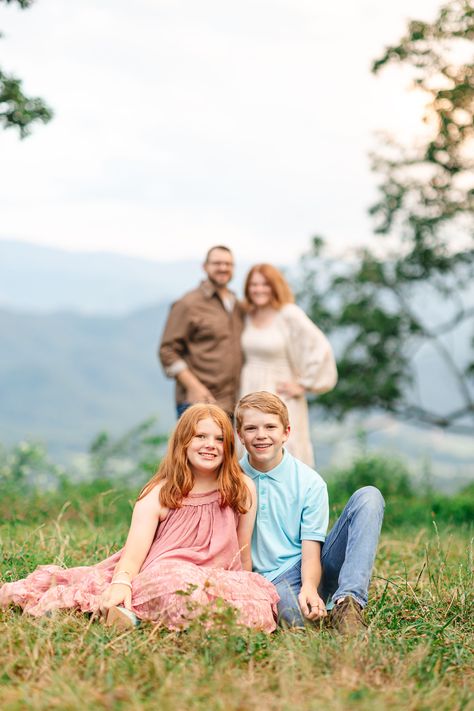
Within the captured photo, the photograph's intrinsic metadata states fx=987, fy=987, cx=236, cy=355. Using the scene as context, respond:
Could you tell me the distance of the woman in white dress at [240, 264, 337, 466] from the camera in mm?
6215

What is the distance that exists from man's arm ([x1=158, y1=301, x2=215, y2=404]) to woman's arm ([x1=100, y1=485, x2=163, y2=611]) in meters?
2.32

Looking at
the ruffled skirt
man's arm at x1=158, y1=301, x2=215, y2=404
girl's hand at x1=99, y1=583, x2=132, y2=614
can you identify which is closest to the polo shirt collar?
the ruffled skirt

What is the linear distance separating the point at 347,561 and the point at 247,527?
1.46 ft

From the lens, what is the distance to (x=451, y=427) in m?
13.0

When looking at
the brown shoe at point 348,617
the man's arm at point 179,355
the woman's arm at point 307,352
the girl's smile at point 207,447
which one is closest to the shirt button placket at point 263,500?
the girl's smile at point 207,447

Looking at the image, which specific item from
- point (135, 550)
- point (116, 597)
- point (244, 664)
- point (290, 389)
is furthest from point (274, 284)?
point (244, 664)

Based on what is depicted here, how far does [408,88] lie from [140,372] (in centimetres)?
9080

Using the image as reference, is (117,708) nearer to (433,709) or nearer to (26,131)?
(433,709)

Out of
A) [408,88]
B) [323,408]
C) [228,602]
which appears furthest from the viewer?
[323,408]

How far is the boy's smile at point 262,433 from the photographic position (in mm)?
3891

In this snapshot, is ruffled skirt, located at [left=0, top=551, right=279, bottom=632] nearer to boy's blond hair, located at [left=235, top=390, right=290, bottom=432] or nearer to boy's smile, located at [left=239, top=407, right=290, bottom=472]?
boy's smile, located at [left=239, top=407, right=290, bottom=472]

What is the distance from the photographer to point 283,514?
13.0 feet

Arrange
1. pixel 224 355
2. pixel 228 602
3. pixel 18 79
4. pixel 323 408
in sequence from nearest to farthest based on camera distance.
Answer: pixel 228 602, pixel 18 79, pixel 224 355, pixel 323 408

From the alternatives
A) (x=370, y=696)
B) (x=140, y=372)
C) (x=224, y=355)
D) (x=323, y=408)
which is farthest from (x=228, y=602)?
(x=140, y=372)
